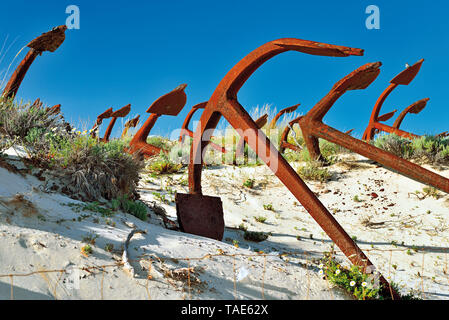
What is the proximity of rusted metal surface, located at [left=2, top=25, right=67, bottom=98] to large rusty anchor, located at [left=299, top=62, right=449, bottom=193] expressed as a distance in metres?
3.79

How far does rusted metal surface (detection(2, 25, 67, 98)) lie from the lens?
16.5 feet

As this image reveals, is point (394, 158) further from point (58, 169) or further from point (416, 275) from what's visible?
point (58, 169)

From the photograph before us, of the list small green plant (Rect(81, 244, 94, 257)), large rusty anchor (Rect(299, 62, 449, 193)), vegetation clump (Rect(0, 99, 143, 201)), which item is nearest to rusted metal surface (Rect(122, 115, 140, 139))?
vegetation clump (Rect(0, 99, 143, 201))

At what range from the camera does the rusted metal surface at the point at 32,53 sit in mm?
5027

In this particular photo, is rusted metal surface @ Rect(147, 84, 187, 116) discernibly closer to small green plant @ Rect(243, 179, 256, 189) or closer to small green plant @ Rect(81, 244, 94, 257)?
small green plant @ Rect(243, 179, 256, 189)

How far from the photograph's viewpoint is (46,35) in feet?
16.3

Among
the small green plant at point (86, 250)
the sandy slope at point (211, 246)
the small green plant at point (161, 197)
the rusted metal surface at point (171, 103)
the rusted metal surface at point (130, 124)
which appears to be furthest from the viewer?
the rusted metal surface at point (130, 124)

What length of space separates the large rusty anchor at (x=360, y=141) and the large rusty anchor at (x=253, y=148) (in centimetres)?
50

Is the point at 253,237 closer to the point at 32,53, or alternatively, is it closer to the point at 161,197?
the point at 161,197

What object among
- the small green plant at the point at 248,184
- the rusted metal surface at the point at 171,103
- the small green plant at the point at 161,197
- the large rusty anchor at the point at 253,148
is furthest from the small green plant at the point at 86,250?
the small green plant at the point at 248,184

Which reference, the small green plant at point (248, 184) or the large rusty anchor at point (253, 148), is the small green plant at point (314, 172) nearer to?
the small green plant at point (248, 184)

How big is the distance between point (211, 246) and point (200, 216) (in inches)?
25.4
